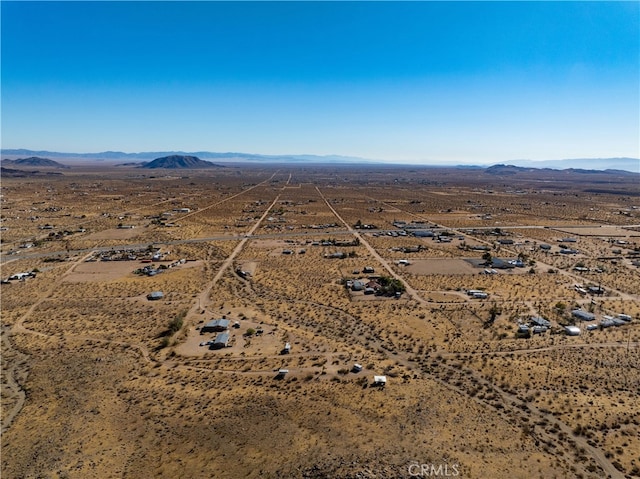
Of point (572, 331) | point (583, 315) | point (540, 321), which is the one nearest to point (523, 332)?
point (540, 321)

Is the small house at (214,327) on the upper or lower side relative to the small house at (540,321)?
lower

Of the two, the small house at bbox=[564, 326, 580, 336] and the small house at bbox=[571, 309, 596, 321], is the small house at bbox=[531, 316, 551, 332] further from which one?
the small house at bbox=[571, 309, 596, 321]

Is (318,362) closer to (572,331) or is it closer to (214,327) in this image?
(214,327)

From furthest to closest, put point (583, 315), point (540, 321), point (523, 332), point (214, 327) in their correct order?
1. point (583, 315)
2. point (540, 321)
3. point (214, 327)
4. point (523, 332)

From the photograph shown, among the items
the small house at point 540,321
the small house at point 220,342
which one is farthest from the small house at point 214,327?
the small house at point 540,321

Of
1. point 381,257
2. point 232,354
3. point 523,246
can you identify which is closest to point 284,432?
point 232,354

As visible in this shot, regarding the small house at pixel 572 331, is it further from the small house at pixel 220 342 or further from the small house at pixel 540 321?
the small house at pixel 220 342

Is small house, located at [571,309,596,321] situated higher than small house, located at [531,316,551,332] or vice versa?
small house, located at [571,309,596,321]

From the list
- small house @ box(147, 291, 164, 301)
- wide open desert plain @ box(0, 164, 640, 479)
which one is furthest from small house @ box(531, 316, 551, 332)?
small house @ box(147, 291, 164, 301)
